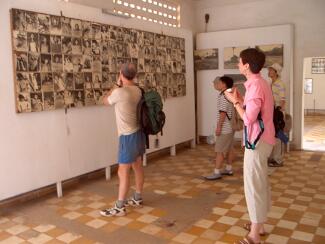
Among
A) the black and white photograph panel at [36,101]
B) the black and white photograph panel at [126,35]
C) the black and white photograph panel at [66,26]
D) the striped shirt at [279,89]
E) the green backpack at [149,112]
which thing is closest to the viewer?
the green backpack at [149,112]

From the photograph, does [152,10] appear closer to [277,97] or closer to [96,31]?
[96,31]

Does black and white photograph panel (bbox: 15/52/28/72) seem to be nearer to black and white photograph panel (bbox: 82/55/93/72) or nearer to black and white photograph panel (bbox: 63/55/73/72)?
black and white photograph panel (bbox: 63/55/73/72)

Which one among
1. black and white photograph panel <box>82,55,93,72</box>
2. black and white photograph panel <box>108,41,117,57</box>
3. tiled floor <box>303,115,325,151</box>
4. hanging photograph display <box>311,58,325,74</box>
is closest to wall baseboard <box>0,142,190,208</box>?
black and white photograph panel <box>82,55,93,72</box>

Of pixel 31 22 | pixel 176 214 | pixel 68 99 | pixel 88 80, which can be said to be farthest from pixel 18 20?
pixel 176 214

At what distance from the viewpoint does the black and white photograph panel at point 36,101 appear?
439 cm

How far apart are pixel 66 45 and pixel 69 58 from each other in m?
0.18

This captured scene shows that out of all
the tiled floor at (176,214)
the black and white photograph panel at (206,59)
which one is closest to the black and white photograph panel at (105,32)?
the tiled floor at (176,214)

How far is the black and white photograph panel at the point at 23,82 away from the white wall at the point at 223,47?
477 centimetres

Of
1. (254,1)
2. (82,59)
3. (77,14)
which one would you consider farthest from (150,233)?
(254,1)

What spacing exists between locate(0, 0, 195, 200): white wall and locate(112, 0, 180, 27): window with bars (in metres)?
0.40

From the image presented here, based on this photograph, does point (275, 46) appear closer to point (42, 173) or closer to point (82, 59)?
point (82, 59)

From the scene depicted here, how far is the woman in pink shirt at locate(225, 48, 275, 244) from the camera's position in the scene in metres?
2.97

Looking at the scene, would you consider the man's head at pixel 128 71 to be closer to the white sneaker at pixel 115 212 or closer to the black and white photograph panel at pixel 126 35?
the white sneaker at pixel 115 212

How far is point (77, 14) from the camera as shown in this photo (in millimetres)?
4957
